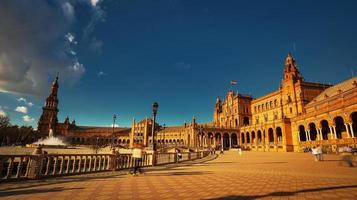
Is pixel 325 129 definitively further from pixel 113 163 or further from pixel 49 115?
pixel 49 115

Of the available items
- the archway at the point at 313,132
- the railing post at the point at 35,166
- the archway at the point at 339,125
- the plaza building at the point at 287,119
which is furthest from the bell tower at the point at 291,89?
the railing post at the point at 35,166

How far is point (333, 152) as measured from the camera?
111ft

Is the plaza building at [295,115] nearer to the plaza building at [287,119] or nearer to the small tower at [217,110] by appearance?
the plaza building at [287,119]

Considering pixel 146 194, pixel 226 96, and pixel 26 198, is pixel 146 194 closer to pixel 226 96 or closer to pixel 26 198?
pixel 26 198

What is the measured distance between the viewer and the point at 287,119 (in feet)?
165

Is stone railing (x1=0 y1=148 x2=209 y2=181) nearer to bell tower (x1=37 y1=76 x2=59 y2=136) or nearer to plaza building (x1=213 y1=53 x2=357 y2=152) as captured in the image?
plaza building (x1=213 y1=53 x2=357 y2=152)

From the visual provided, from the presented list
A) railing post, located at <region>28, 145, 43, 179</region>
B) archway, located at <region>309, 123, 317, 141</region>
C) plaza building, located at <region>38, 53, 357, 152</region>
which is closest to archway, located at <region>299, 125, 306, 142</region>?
plaza building, located at <region>38, 53, 357, 152</region>

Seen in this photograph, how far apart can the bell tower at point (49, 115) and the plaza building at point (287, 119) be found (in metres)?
54.0

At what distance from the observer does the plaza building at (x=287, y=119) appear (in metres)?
35.2

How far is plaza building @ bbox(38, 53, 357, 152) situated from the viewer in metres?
35.2

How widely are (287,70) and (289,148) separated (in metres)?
24.2

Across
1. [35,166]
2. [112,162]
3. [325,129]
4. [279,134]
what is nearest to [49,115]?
[279,134]

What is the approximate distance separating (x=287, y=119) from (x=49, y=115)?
118m

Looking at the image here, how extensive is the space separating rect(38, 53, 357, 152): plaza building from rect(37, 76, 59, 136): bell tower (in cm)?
5400
